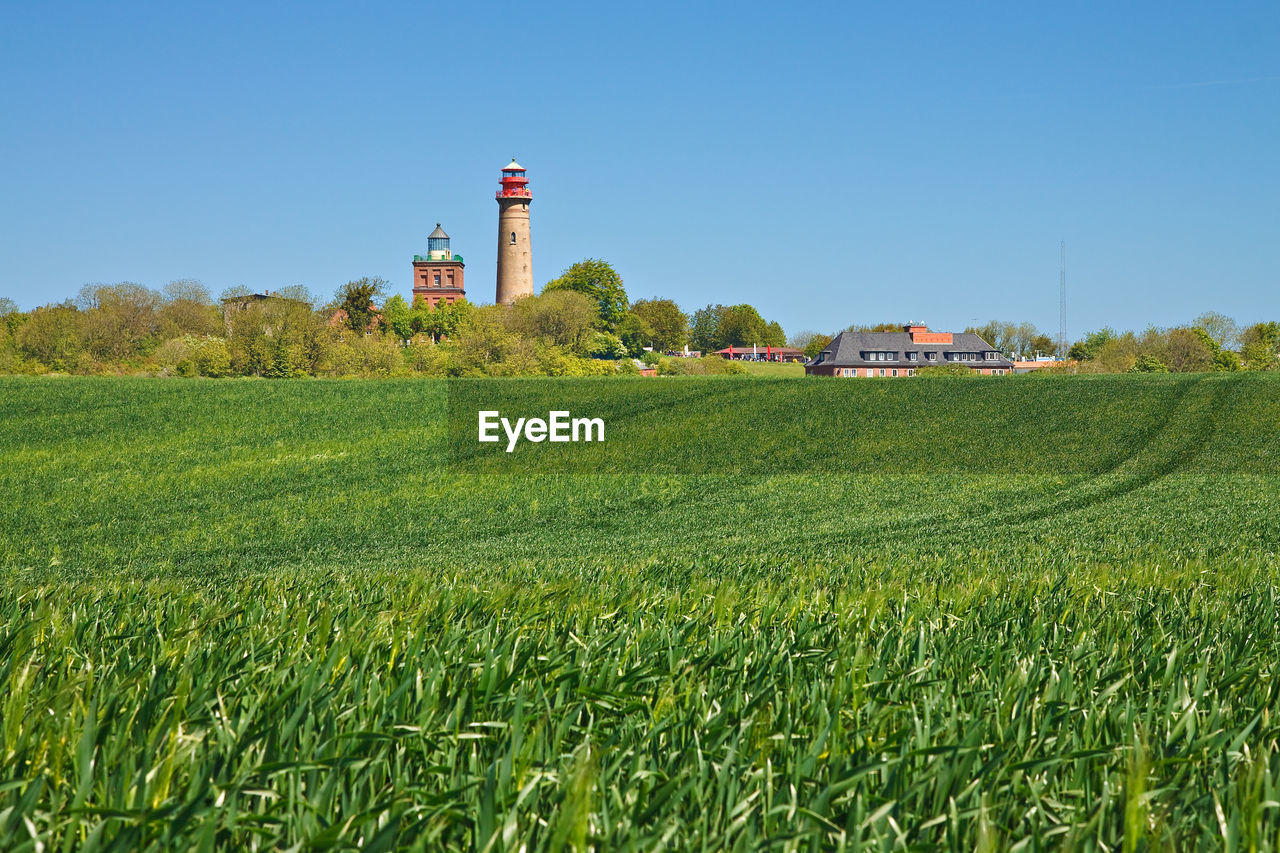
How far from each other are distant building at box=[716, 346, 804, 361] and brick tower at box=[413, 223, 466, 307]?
1491 inches

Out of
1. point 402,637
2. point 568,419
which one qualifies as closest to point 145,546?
point 402,637

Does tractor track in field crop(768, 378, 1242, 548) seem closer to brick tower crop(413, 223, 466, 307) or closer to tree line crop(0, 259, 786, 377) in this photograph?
tree line crop(0, 259, 786, 377)

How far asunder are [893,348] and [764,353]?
3912 centimetres

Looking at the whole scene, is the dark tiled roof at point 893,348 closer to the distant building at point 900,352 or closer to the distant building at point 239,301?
the distant building at point 900,352

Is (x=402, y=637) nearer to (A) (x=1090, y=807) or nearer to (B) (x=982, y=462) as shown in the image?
(A) (x=1090, y=807)

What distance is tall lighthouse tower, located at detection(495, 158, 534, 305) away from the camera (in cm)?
9981

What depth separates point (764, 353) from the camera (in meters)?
123

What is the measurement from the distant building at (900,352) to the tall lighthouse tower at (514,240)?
34.2 metres

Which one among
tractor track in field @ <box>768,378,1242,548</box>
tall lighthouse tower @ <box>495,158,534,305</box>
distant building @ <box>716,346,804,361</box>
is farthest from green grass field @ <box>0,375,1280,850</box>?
distant building @ <box>716,346,804,361</box>

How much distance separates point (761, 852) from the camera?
114 cm

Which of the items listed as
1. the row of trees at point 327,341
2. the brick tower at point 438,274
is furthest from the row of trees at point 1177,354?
the brick tower at point 438,274

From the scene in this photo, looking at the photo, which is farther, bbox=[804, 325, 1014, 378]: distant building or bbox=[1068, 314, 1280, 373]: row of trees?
bbox=[804, 325, 1014, 378]: distant building

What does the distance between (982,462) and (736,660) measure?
2710cm

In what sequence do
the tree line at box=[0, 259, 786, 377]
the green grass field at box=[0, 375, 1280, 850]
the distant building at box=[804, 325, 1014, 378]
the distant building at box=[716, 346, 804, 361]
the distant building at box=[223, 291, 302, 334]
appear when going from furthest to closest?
the distant building at box=[716, 346, 804, 361]
the distant building at box=[804, 325, 1014, 378]
the distant building at box=[223, 291, 302, 334]
the tree line at box=[0, 259, 786, 377]
the green grass field at box=[0, 375, 1280, 850]
